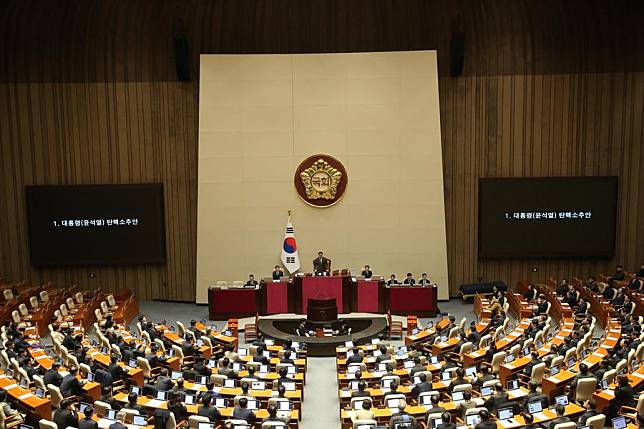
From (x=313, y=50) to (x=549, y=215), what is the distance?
965 cm

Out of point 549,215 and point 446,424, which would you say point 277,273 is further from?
point 446,424

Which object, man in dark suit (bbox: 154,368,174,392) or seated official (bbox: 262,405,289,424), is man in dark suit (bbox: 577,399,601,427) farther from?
man in dark suit (bbox: 154,368,174,392)

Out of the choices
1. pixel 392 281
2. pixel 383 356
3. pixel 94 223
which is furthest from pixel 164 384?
pixel 94 223

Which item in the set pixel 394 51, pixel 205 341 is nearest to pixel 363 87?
pixel 394 51

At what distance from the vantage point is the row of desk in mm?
20391

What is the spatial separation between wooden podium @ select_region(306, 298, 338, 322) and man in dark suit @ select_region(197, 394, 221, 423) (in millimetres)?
7283

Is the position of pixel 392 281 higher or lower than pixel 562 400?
higher

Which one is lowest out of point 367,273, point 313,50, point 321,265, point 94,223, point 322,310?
point 322,310

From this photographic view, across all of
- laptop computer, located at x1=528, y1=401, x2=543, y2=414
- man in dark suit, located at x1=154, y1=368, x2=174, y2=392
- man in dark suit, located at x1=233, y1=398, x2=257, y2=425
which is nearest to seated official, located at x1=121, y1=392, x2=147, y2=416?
man in dark suit, located at x1=154, y1=368, x2=174, y2=392

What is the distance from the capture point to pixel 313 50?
74.1 ft

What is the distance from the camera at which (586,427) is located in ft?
33.1

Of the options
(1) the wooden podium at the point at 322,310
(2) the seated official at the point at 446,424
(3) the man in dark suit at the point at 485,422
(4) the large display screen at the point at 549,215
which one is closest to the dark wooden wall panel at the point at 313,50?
(4) the large display screen at the point at 549,215

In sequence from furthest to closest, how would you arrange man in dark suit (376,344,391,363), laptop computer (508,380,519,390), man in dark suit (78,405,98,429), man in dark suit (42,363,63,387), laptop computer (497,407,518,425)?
1. man in dark suit (376,344,391,363)
2. man in dark suit (42,363,63,387)
3. laptop computer (508,380,519,390)
4. laptop computer (497,407,518,425)
5. man in dark suit (78,405,98,429)

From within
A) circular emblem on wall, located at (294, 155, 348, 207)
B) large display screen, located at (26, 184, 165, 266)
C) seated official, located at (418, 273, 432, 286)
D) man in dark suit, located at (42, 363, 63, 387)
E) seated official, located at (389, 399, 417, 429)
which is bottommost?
seated official, located at (389, 399, 417, 429)
